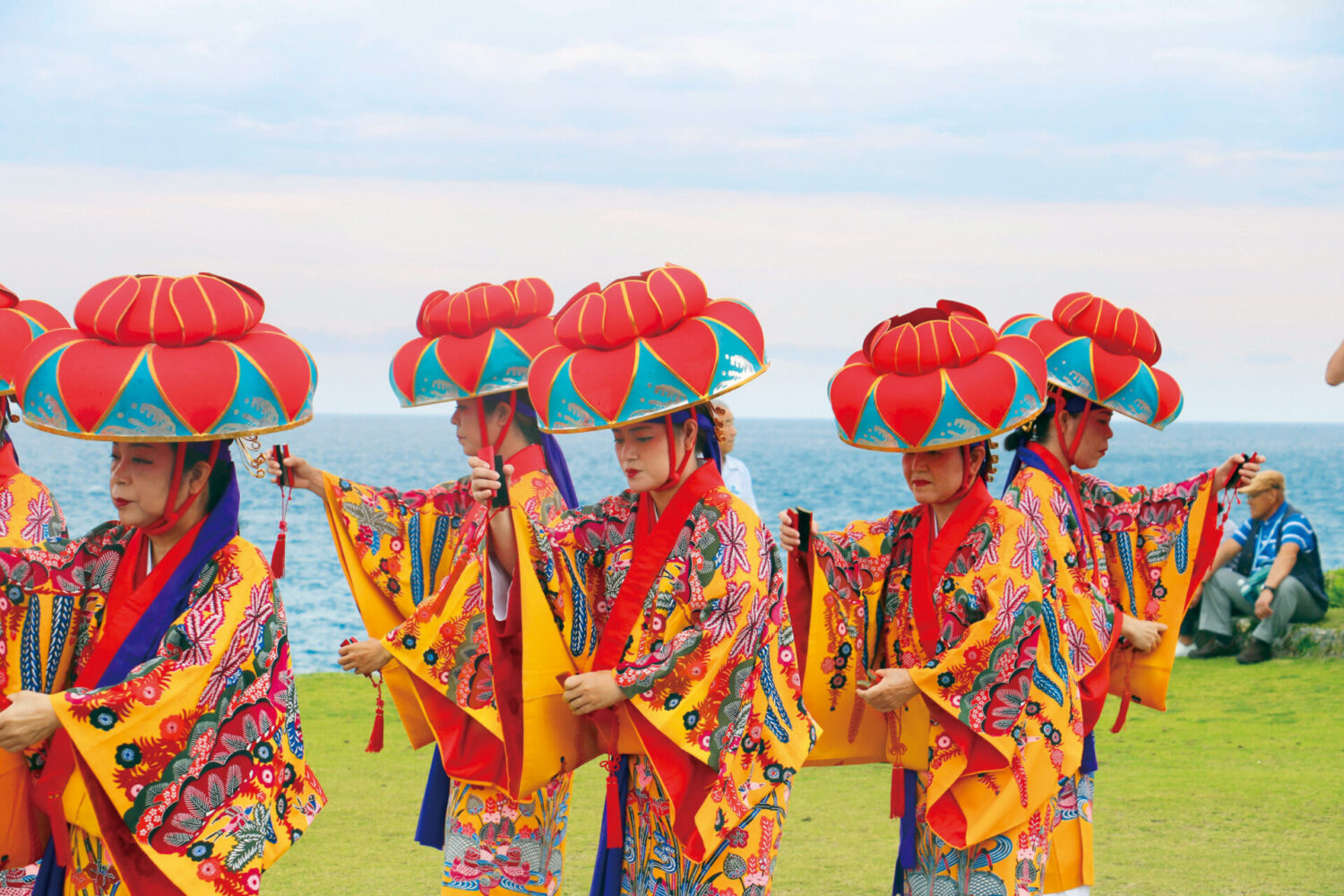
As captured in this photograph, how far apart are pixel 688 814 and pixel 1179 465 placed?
88442 mm

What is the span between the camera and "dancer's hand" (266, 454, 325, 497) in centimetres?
494

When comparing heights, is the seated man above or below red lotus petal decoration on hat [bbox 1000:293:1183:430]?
below

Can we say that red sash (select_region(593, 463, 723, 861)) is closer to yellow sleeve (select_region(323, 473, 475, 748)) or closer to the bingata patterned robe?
yellow sleeve (select_region(323, 473, 475, 748))

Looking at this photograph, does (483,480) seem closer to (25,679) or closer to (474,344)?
(25,679)

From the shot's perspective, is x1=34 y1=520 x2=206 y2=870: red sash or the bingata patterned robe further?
the bingata patterned robe

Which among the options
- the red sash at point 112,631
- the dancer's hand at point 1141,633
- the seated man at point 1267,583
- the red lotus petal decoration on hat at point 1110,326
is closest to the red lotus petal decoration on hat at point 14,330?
the red sash at point 112,631

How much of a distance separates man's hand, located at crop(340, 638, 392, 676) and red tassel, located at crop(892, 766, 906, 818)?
1751mm

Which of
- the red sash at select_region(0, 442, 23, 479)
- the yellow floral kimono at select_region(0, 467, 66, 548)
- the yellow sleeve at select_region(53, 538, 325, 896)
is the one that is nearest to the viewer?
the yellow sleeve at select_region(53, 538, 325, 896)

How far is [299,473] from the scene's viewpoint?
512 cm

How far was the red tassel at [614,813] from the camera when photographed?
419 centimetres

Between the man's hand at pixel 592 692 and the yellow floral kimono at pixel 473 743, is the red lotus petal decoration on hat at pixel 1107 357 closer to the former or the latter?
the yellow floral kimono at pixel 473 743

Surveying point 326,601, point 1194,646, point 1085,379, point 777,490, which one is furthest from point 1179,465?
point 1085,379

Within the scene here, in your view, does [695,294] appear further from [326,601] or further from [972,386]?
[326,601]

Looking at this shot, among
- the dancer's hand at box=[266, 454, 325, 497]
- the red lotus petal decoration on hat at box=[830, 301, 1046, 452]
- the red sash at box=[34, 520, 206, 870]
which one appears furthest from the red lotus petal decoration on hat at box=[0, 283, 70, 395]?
the red lotus petal decoration on hat at box=[830, 301, 1046, 452]
